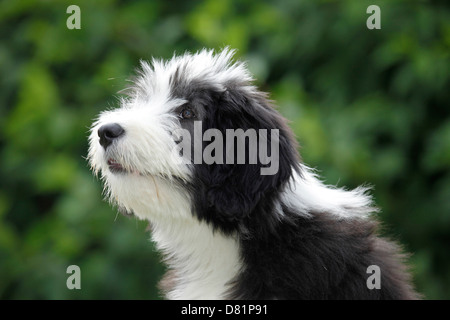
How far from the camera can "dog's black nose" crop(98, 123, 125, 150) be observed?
10.9ft

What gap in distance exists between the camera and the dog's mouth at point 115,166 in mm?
3361

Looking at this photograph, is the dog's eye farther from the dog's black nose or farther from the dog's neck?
Answer: the dog's neck

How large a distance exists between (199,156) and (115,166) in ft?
1.31

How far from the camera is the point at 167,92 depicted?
3686 mm

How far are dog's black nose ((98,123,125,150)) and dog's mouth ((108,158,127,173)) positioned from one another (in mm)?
84

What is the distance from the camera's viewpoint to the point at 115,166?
3.38 meters

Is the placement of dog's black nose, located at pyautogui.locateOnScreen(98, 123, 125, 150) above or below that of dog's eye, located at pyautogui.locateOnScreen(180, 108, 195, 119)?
below

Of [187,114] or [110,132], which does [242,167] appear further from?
[110,132]

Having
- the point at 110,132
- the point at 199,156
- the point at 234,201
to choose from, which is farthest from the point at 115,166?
the point at 234,201

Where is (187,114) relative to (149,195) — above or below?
above

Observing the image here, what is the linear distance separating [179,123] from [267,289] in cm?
91

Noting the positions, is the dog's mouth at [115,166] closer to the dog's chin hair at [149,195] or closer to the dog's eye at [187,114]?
the dog's chin hair at [149,195]

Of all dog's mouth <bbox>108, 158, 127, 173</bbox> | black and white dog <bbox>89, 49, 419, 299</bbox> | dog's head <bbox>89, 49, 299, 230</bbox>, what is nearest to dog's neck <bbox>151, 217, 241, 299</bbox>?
black and white dog <bbox>89, 49, 419, 299</bbox>

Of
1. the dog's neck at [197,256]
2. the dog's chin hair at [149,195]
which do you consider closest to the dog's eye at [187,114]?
the dog's chin hair at [149,195]
